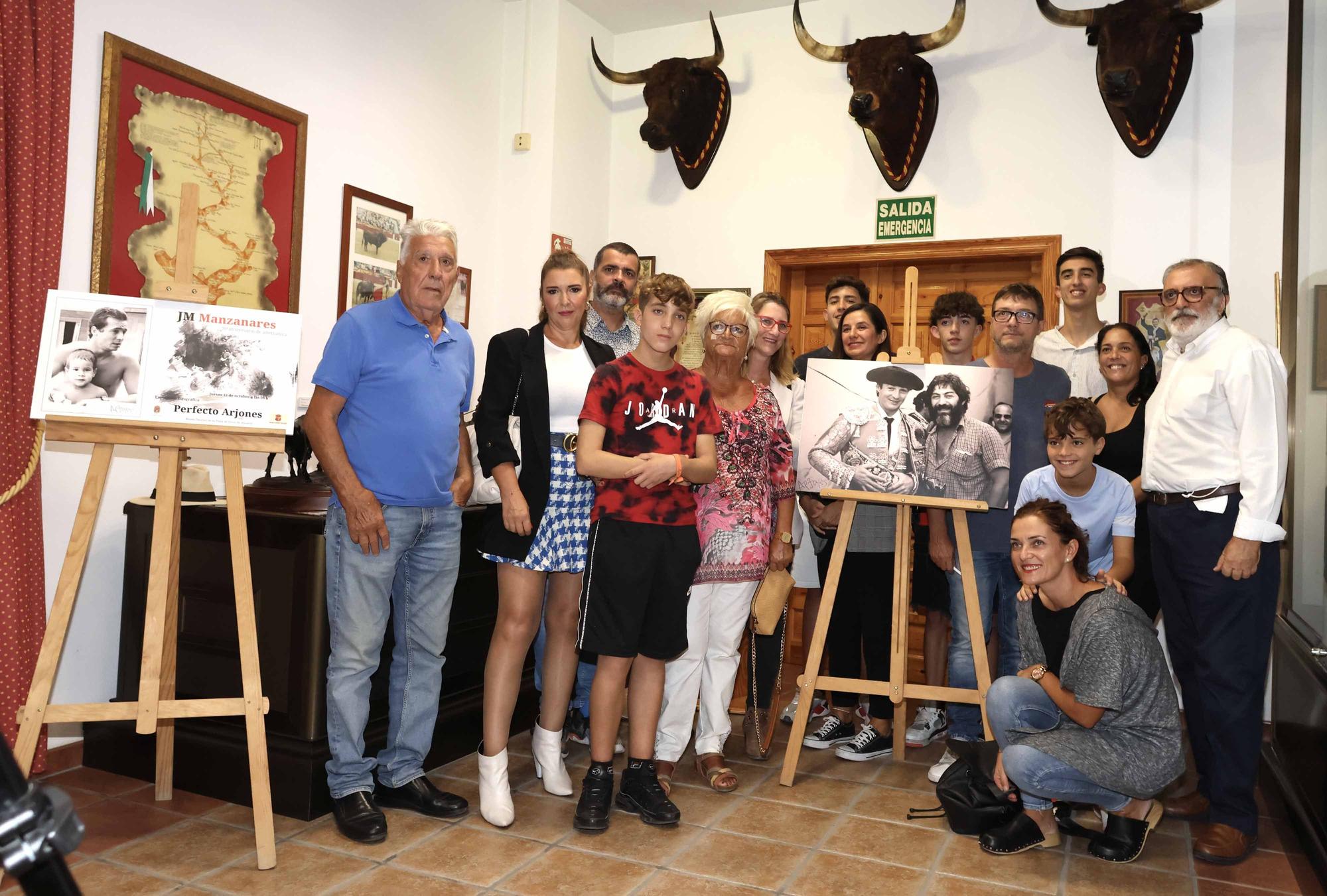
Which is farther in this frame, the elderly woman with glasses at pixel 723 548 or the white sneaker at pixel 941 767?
the white sneaker at pixel 941 767

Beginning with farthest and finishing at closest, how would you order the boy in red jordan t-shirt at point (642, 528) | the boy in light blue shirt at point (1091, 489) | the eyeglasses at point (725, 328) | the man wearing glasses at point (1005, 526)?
1. the man wearing glasses at point (1005, 526)
2. the eyeglasses at point (725, 328)
3. the boy in light blue shirt at point (1091, 489)
4. the boy in red jordan t-shirt at point (642, 528)

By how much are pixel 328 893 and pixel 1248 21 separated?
4766 millimetres

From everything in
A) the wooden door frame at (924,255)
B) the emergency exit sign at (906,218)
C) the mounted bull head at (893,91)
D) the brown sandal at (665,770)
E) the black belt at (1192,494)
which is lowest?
the brown sandal at (665,770)

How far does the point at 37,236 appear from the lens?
281 cm

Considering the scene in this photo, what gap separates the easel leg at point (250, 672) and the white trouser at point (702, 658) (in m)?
1.12

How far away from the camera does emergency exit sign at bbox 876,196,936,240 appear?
4727mm

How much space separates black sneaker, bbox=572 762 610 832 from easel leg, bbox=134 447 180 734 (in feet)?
3.70

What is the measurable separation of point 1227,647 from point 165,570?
2.89 metres

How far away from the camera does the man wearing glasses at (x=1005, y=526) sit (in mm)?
3277

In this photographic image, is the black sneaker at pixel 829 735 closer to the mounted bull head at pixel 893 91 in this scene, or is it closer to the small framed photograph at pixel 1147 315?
the small framed photograph at pixel 1147 315

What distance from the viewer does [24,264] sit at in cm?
275

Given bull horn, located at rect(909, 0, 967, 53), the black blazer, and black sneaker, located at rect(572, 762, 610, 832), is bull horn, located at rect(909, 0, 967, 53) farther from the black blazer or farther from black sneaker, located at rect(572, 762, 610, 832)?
black sneaker, located at rect(572, 762, 610, 832)

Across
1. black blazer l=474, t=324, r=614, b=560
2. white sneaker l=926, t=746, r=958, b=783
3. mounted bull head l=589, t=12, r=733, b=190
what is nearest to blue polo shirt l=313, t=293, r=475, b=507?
black blazer l=474, t=324, r=614, b=560

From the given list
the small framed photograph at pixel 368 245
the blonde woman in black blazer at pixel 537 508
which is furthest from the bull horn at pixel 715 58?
the blonde woman in black blazer at pixel 537 508
